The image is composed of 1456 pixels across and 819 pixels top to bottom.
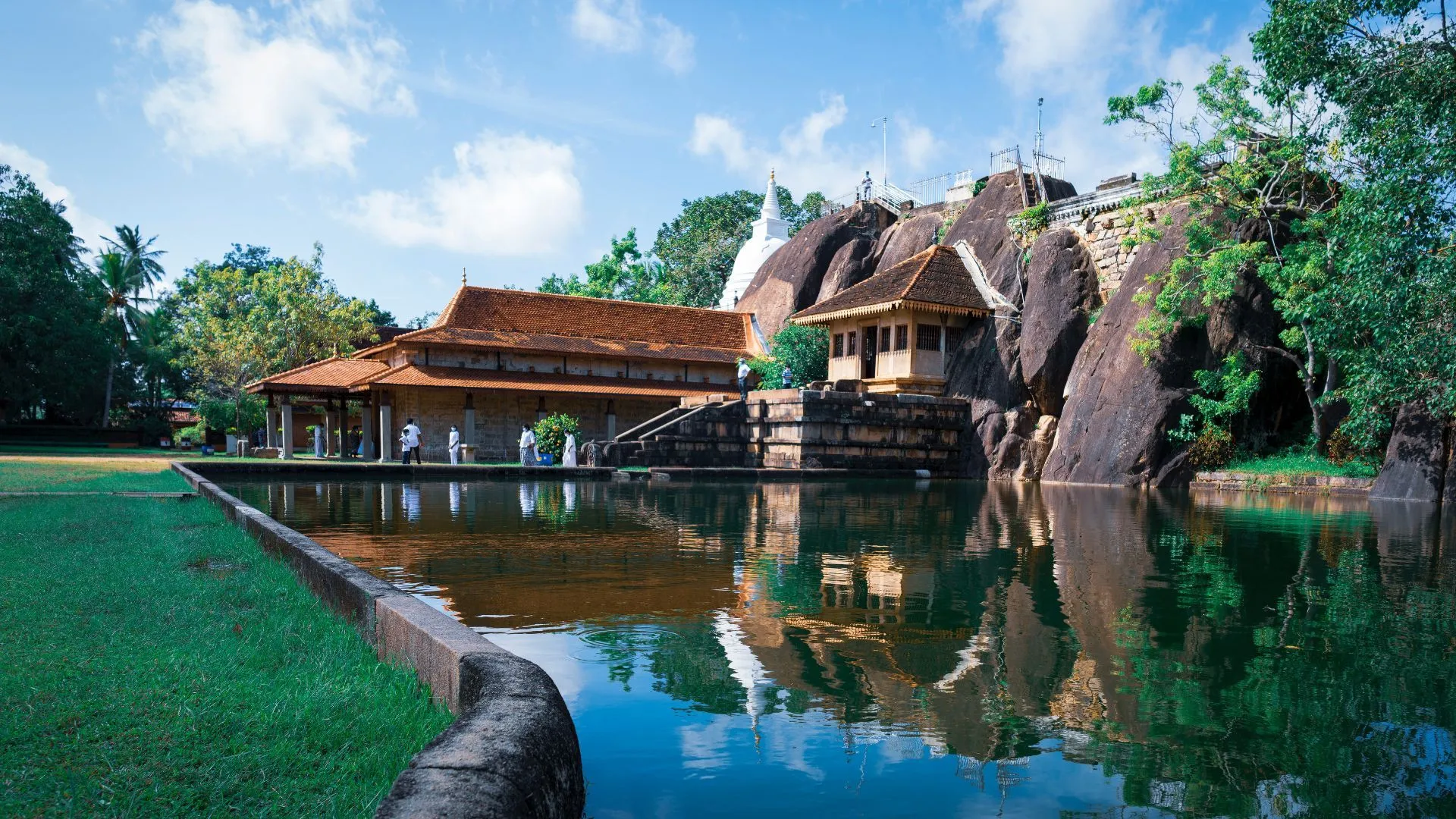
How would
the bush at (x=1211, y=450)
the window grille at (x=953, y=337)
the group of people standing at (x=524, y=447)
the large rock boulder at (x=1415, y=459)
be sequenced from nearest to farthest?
the large rock boulder at (x=1415, y=459)
the bush at (x=1211, y=450)
the group of people standing at (x=524, y=447)
the window grille at (x=953, y=337)

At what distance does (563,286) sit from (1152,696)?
57471 mm

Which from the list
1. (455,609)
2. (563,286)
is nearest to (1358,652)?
(455,609)

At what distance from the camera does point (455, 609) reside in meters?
6.46

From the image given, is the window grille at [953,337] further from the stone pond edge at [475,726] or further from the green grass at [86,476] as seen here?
the stone pond edge at [475,726]

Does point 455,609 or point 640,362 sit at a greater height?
point 640,362

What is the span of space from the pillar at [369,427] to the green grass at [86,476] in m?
9.15

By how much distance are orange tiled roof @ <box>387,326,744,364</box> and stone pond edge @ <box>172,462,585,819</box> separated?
27.4 meters

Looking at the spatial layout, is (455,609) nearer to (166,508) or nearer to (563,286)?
(166,508)

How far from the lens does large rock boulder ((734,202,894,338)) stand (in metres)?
39.2

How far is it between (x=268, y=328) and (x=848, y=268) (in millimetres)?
21635

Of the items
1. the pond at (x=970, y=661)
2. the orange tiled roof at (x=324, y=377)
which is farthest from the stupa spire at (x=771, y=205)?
the pond at (x=970, y=661)

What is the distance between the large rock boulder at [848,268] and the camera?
38.1 metres

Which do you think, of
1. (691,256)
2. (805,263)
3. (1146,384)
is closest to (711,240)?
(691,256)

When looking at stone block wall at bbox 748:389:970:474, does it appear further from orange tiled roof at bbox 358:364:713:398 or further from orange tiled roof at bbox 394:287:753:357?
orange tiled roof at bbox 394:287:753:357
